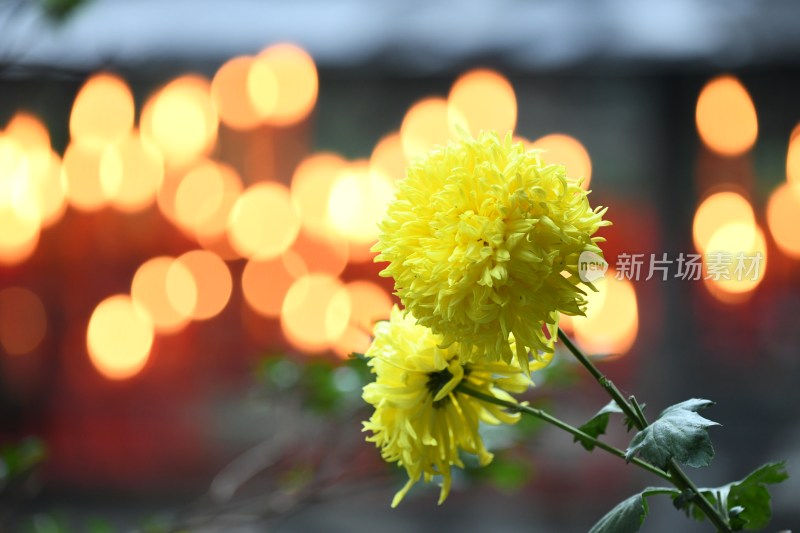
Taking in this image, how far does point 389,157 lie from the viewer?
264 centimetres

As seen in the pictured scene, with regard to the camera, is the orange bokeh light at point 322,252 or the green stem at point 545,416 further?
the orange bokeh light at point 322,252

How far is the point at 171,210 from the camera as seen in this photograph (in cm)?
272

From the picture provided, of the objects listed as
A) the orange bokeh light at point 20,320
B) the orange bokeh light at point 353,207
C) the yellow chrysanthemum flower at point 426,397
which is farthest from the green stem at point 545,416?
the orange bokeh light at point 20,320

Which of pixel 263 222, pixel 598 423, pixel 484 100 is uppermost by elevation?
pixel 484 100

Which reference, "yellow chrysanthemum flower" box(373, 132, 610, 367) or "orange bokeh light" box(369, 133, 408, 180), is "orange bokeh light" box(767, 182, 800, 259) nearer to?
"orange bokeh light" box(369, 133, 408, 180)

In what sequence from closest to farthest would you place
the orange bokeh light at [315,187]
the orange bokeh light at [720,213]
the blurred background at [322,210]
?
1. the orange bokeh light at [720,213]
2. the blurred background at [322,210]
3. the orange bokeh light at [315,187]

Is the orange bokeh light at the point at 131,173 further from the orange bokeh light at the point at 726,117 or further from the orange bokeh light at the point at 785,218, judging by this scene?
the orange bokeh light at the point at 785,218

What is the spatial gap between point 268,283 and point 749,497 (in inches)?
89.8

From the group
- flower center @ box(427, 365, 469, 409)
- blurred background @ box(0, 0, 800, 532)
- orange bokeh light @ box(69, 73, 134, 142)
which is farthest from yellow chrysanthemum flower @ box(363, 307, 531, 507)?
orange bokeh light @ box(69, 73, 134, 142)

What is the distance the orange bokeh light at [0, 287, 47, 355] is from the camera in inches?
111

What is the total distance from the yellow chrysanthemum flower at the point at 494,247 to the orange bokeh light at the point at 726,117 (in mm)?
2198

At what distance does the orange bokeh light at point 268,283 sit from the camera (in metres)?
2.63

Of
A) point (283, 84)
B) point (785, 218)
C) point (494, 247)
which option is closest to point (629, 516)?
point (494, 247)

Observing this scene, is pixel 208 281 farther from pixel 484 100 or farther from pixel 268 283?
pixel 484 100
